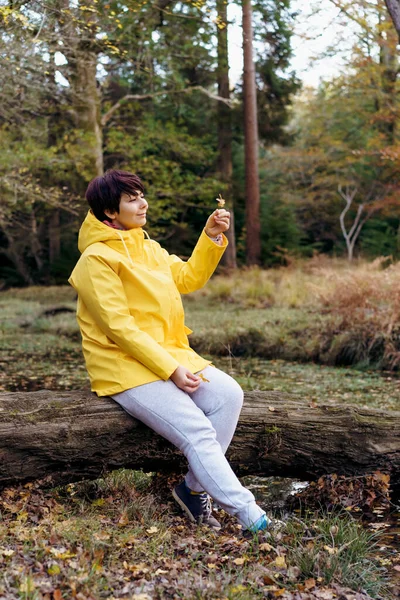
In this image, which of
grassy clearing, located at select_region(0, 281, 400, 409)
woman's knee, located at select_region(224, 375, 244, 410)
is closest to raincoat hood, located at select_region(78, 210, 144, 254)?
woman's knee, located at select_region(224, 375, 244, 410)

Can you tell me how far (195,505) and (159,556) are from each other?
65cm

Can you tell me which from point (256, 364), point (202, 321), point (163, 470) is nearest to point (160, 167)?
point (202, 321)

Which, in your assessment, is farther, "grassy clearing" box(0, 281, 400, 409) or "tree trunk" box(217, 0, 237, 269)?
"tree trunk" box(217, 0, 237, 269)

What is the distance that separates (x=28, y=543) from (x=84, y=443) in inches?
26.7

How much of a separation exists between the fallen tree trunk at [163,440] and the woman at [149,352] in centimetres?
18

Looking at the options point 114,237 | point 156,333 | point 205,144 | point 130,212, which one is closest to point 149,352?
point 156,333

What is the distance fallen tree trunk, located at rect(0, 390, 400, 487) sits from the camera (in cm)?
347

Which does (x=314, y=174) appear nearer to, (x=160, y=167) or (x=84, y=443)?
(x=160, y=167)

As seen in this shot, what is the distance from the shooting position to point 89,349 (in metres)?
3.44

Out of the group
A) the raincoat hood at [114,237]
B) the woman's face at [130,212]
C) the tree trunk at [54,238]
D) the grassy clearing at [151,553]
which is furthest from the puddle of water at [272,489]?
the tree trunk at [54,238]

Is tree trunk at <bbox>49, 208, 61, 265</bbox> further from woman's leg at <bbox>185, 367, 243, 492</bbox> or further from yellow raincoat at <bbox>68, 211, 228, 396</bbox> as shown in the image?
woman's leg at <bbox>185, 367, 243, 492</bbox>

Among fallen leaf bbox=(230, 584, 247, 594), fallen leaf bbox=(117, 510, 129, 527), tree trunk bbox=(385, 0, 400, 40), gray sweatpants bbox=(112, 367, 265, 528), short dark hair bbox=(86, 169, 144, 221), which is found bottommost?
fallen leaf bbox=(117, 510, 129, 527)

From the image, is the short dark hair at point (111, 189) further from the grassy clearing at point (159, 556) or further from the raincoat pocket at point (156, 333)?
the grassy clearing at point (159, 556)

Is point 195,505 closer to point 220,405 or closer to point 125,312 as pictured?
point 220,405
